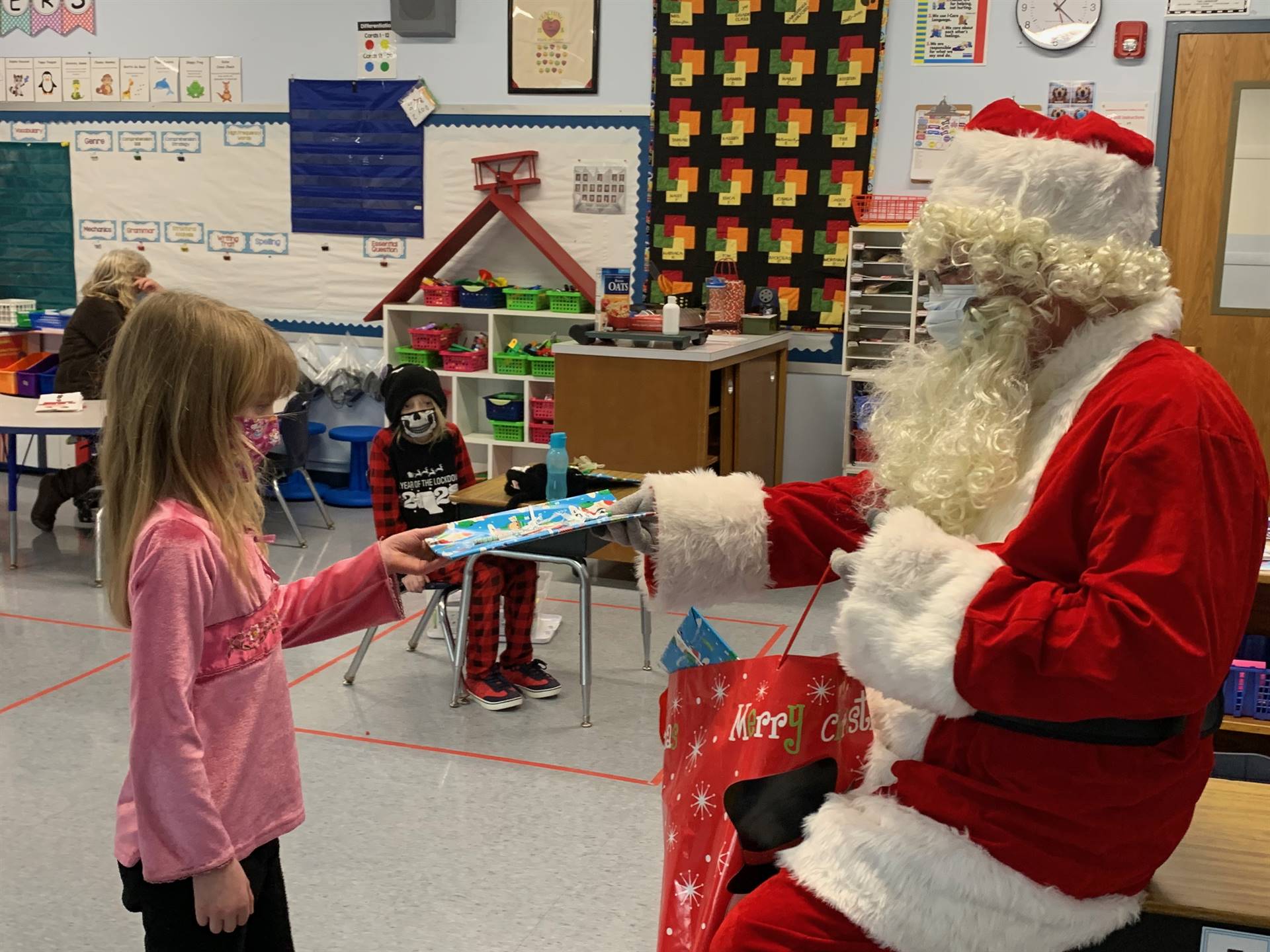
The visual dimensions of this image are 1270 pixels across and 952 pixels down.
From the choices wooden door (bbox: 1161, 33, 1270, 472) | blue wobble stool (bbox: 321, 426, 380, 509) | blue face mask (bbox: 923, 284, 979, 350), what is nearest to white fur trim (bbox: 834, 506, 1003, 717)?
blue face mask (bbox: 923, 284, 979, 350)

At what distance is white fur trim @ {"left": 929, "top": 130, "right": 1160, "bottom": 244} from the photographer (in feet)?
5.23

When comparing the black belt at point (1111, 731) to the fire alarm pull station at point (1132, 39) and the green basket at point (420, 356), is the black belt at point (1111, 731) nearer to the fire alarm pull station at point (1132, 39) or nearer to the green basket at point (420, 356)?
the fire alarm pull station at point (1132, 39)

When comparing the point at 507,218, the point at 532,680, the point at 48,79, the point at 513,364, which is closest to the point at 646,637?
the point at 532,680

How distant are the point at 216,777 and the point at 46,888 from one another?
1.37 metres

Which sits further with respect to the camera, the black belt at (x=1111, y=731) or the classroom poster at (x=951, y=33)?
the classroom poster at (x=951, y=33)

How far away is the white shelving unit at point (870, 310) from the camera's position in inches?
215

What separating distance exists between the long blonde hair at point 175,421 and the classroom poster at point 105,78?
6112 mm

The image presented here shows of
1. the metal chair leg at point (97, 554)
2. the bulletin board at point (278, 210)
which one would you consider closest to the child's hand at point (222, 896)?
the metal chair leg at point (97, 554)

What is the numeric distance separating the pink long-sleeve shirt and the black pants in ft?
0.13

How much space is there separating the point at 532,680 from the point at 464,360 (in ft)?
9.11

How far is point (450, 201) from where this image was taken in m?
6.39

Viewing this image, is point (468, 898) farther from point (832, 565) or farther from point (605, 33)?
point (605, 33)

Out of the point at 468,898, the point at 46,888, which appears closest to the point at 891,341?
the point at 468,898

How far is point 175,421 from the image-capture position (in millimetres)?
1575
